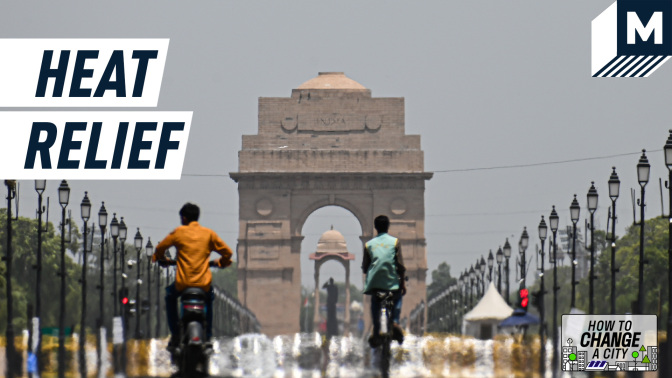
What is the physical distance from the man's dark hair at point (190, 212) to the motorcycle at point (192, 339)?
1154mm

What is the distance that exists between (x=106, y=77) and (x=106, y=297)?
94.7 metres

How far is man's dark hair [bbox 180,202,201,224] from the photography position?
18.1 metres

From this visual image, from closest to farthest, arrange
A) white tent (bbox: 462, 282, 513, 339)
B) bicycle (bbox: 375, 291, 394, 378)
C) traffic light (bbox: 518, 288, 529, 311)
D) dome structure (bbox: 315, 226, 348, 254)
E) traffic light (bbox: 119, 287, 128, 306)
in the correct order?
bicycle (bbox: 375, 291, 394, 378)
traffic light (bbox: 119, 287, 128, 306)
traffic light (bbox: 518, 288, 529, 311)
white tent (bbox: 462, 282, 513, 339)
dome structure (bbox: 315, 226, 348, 254)

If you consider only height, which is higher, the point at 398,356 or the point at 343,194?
the point at 343,194

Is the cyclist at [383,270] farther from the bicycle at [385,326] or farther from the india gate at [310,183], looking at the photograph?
the india gate at [310,183]

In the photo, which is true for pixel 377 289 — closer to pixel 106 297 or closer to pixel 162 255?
pixel 162 255

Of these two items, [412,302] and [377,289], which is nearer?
[377,289]

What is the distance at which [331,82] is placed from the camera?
323 ft

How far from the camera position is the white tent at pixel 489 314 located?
59844 mm

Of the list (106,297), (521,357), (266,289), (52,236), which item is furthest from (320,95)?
(521,357)

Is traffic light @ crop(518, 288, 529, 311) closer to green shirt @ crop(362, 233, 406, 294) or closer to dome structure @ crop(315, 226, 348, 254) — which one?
green shirt @ crop(362, 233, 406, 294)

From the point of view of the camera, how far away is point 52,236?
303 ft

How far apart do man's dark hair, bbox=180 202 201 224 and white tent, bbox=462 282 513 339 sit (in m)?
42.3

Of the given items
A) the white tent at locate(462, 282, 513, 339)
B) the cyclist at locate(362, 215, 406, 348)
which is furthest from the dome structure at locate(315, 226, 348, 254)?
the cyclist at locate(362, 215, 406, 348)
